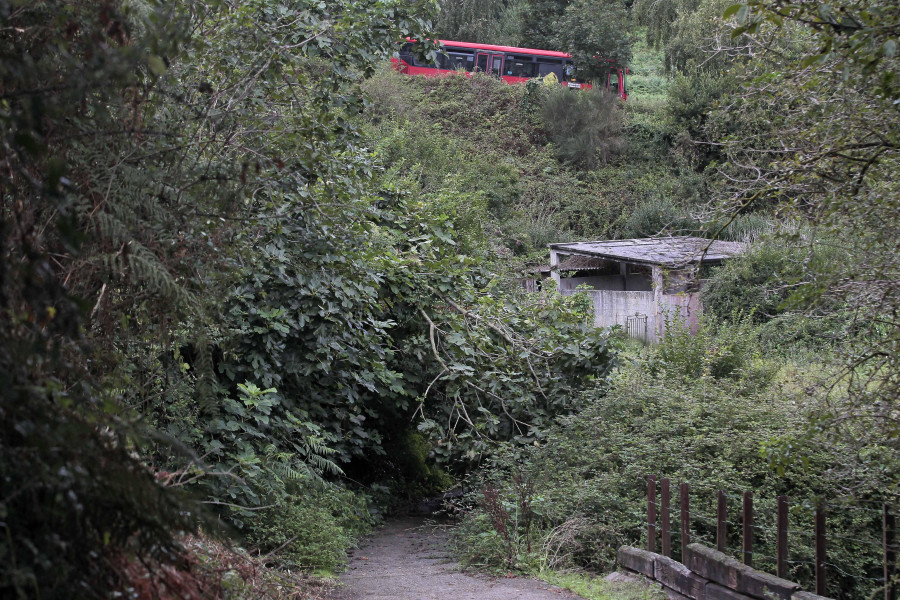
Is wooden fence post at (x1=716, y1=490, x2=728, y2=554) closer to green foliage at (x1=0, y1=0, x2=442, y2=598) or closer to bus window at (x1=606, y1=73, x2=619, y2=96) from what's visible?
green foliage at (x1=0, y1=0, x2=442, y2=598)

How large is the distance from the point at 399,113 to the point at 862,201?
23633 millimetres

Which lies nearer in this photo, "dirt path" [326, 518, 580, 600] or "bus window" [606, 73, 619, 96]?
"dirt path" [326, 518, 580, 600]

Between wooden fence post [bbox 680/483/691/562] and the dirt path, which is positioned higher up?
wooden fence post [bbox 680/483/691/562]

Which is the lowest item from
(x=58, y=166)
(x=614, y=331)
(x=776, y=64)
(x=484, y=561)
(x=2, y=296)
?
(x=484, y=561)

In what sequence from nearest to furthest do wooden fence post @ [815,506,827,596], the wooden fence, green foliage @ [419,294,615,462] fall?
1. the wooden fence
2. wooden fence post @ [815,506,827,596]
3. green foliage @ [419,294,615,462]

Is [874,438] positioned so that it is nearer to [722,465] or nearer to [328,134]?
[722,465]

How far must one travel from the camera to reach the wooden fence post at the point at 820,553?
227 inches

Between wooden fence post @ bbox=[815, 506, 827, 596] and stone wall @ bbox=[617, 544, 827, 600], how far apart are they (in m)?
0.46

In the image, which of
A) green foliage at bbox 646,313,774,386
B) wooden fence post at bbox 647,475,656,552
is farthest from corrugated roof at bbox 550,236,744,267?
wooden fence post at bbox 647,475,656,552

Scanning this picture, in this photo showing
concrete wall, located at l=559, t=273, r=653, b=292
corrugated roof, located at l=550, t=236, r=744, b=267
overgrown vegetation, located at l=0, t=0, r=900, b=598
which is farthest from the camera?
concrete wall, located at l=559, t=273, r=653, b=292

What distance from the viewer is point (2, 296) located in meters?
2.01

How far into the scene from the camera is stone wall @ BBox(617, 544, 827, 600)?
550cm

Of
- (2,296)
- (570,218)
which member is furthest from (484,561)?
(570,218)

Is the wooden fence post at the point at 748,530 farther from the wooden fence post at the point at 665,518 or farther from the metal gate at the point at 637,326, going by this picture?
the metal gate at the point at 637,326
